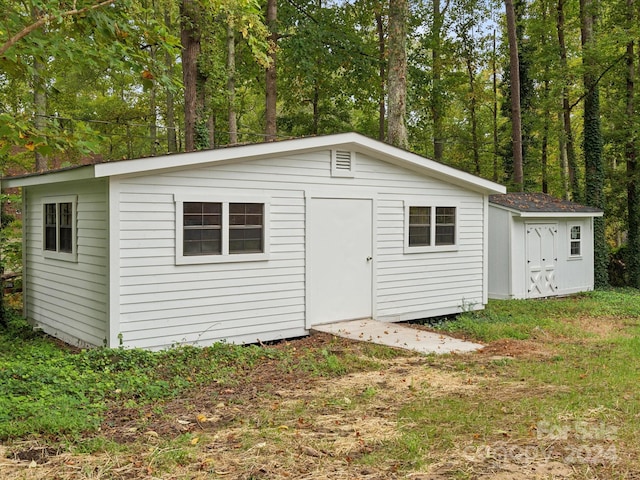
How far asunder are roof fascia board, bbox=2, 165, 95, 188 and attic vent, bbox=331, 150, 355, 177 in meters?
3.85

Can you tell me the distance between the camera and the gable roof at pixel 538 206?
46.2 ft

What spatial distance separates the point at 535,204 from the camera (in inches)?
588

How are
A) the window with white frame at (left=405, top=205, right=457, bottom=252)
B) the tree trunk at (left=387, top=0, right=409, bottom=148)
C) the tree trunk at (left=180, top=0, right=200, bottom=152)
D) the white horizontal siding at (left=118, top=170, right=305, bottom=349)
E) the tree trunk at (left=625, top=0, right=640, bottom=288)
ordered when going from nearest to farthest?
the white horizontal siding at (left=118, top=170, right=305, bottom=349), the window with white frame at (left=405, top=205, right=457, bottom=252), the tree trunk at (left=180, top=0, right=200, bottom=152), the tree trunk at (left=387, top=0, right=409, bottom=148), the tree trunk at (left=625, top=0, right=640, bottom=288)

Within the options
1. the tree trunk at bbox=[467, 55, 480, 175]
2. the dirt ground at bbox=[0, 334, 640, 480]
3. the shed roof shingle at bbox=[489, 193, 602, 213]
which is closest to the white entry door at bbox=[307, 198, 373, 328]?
the dirt ground at bbox=[0, 334, 640, 480]

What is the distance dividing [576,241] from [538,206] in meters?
2.08

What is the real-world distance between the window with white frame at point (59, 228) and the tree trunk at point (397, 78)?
25.2 ft

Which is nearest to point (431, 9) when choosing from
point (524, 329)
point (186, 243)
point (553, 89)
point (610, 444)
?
point (553, 89)

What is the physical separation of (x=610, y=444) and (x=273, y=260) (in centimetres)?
535

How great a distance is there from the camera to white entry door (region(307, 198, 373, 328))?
364 inches

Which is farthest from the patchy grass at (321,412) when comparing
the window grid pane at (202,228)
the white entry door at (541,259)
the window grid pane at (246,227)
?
the white entry door at (541,259)

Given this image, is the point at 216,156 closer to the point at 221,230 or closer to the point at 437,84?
the point at 221,230

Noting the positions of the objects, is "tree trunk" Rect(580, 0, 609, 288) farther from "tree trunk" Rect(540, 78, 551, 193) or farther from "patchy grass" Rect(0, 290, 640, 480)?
"patchy grass" Rect(0, 290, 640, 480)

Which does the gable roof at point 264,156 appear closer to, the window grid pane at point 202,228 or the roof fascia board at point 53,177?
the roof fascia board at point 53,177

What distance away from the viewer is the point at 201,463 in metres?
4.10
